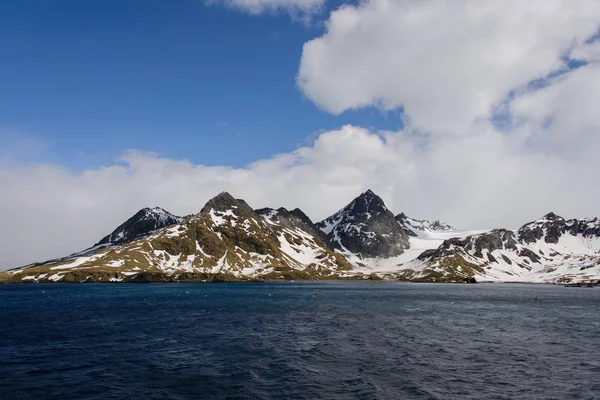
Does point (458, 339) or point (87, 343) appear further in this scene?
point (458, 339)

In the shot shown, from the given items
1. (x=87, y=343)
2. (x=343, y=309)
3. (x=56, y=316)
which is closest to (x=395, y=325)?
(x=343, y=309)

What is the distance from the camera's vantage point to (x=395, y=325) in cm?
8106

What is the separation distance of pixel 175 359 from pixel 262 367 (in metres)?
11.3

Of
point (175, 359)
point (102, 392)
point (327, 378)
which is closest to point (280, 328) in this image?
point (175, 359)

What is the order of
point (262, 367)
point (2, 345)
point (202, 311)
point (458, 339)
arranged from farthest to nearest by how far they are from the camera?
point (202, 311)
point (458, 339)
point (2, 345)
point (262, 367)

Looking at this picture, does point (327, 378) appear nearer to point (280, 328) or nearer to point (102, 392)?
point (102, 392)

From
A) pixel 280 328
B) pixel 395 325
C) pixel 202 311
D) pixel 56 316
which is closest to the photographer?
pixel 280 328

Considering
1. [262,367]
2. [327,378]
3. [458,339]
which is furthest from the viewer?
[458,339]

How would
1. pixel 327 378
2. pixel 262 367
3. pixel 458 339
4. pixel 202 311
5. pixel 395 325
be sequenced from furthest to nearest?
pixel 202 311 → pixel 395 325 → pixel 458 339 → pixel 262 367 → pixel 327 378

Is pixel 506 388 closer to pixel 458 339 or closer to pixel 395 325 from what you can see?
pixel 458 339

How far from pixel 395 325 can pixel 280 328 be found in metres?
23.0

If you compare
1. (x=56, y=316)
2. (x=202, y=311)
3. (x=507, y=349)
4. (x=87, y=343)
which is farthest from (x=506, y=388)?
(x=56, y=316)

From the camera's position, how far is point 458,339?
66.6 meters

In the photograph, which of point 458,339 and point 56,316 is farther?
point 56,316
